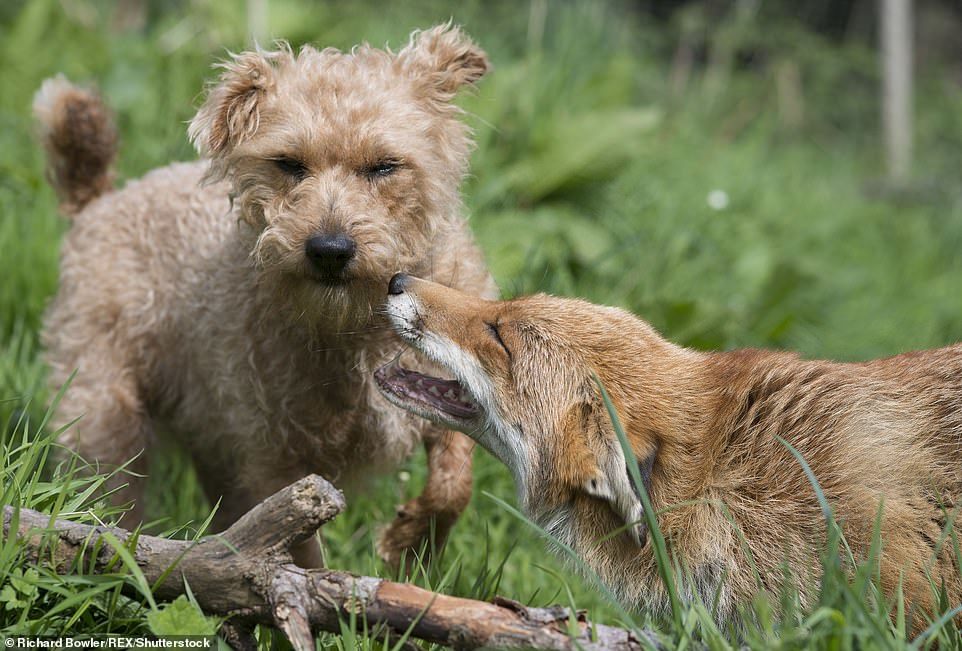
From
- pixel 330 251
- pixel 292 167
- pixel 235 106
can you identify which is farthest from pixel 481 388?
pixel 235 106

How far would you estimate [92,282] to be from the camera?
4.39m

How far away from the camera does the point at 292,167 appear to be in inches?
139

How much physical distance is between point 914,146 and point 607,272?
6.58 meters

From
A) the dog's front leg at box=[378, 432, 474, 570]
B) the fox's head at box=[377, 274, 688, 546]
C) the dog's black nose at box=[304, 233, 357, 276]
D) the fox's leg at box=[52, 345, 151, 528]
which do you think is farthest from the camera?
the fox's leg at box=[52, 345, 151, 528]

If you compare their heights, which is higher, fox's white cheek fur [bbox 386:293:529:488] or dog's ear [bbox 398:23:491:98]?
dog's ear [bbox 398:23:491:98]

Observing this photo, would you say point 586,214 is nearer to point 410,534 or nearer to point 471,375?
point 410,534

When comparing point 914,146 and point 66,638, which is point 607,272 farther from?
point 914,146

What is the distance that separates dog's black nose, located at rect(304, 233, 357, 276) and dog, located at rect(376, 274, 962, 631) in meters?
0.19

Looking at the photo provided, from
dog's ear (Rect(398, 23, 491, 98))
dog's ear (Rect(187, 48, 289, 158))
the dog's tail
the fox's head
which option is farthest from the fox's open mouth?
the dog's tail

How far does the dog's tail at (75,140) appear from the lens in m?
4.47

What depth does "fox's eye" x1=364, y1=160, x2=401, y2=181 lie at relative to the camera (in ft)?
11.5

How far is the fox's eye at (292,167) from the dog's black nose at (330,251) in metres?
0.38

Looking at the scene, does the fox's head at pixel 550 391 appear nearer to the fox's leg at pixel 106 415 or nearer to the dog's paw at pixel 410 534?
the dog's paw at pixel 410 534

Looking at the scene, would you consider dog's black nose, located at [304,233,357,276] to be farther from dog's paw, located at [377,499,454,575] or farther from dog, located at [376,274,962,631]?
dog's paw, located at [377,499,454,575]
